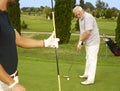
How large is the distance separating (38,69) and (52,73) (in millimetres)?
556

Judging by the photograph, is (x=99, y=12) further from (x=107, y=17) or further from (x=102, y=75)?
(x=102, y=75)

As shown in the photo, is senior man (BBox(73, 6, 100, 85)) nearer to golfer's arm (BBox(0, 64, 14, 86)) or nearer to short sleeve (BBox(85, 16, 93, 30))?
short sleeve (BBox(85, 16, 93, 30))

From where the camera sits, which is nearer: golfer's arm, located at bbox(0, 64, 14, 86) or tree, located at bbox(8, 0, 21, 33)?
golfer's arm, located at bbox(0, 64, 14, 86)

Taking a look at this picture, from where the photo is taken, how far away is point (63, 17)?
65.8ft

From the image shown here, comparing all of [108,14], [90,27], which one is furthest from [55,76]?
[108,14]

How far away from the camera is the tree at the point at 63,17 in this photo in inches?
786

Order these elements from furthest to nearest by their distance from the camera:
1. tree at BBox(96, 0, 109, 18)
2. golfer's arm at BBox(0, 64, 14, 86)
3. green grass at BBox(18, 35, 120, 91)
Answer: tree at BBox(96, 0, 109, 18), green grass at BBox(18, 35, 120, 91), golfer's arm at BBox(0, 64, 14, 86)

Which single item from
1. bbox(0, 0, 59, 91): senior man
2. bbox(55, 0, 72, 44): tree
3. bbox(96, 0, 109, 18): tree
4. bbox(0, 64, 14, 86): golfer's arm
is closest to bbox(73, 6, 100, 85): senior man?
bbox(0, 0, 59, 91): senior man

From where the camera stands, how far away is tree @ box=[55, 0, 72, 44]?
20.0 meters

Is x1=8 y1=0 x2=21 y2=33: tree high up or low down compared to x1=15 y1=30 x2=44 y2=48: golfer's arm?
down

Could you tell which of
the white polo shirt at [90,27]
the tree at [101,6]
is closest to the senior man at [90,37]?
the white polo shirt at [90,27]

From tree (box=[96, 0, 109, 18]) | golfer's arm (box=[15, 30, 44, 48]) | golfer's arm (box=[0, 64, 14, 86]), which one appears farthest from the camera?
tree (box=[96, 0, 109, 18])

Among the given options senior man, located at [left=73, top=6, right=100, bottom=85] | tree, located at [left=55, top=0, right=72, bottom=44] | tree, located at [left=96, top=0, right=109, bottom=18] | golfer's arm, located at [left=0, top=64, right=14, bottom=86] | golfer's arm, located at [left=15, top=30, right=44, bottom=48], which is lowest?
tree, located at [left=96, top=0, right=109, bottom=18]

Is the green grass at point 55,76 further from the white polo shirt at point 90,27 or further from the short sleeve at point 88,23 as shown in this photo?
the short sleeve at point 88,23
